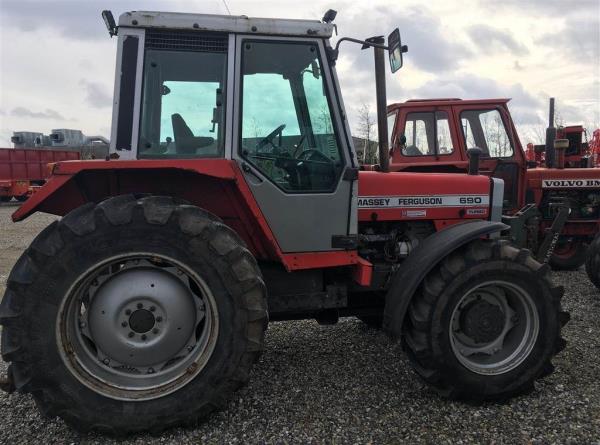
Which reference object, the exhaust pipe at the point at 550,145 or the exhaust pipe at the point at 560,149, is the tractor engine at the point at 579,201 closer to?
the exhaust pipe at the point at 560,149

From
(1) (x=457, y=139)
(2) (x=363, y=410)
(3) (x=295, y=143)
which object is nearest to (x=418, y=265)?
(2) (x=363, y=410)

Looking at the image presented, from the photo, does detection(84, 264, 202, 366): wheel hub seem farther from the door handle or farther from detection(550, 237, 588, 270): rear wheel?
detection(550, 237, 588, 270): rear wheel

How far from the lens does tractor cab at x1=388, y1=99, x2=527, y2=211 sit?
276 inches

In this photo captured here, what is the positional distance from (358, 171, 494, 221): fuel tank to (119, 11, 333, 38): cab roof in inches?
41.5

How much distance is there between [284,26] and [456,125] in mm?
4715

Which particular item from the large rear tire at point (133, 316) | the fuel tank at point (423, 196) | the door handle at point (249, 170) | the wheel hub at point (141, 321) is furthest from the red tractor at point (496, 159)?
the wheel hub at point (141, 321)

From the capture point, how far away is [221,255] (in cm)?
268

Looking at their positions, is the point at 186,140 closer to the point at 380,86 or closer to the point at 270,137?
the point at 270,137

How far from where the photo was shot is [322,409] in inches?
118

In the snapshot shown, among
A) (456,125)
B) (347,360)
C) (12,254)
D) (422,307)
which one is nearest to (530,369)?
(422,307)

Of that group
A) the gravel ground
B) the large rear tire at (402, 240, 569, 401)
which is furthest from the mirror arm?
the gravel ground

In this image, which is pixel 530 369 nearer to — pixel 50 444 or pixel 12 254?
pixel 50 444

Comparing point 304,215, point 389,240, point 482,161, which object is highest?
point 482,161

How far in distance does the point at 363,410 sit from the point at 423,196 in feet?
5.05
